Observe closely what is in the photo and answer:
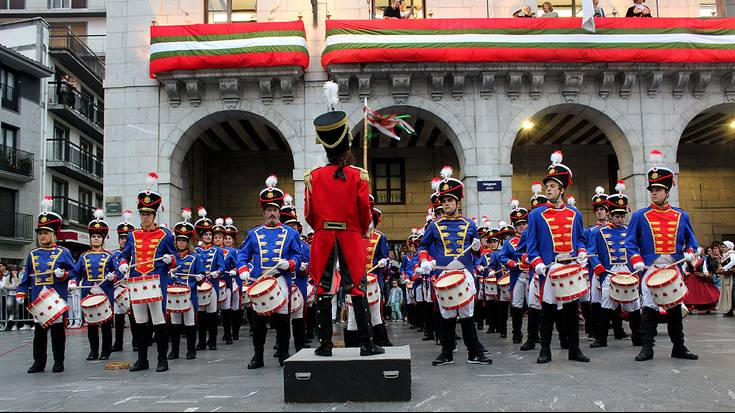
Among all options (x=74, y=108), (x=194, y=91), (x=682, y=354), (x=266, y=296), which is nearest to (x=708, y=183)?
(x=194, y=91)

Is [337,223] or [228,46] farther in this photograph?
[228,46]

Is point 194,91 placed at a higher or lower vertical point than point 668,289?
higher

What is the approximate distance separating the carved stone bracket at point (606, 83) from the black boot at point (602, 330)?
35.0ft

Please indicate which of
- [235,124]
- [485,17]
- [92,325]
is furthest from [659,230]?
[235,124]

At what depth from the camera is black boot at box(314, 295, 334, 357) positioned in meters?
6.76

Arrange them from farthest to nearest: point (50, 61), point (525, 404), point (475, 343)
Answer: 1. point (50, 61)
2. point (475, 343)
3. point (525, 404)

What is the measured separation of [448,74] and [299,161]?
16.9ft

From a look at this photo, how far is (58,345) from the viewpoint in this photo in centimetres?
986

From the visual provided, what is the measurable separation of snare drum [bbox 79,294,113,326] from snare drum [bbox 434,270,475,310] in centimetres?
560

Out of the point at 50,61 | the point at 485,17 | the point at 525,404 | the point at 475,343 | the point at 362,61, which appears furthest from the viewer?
the point at 50,61

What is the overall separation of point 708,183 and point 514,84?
12526mm

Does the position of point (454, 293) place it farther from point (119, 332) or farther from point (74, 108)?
point (74, 108)

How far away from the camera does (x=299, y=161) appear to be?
20062 millimetres

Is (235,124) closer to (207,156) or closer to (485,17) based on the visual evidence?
(207,156)
